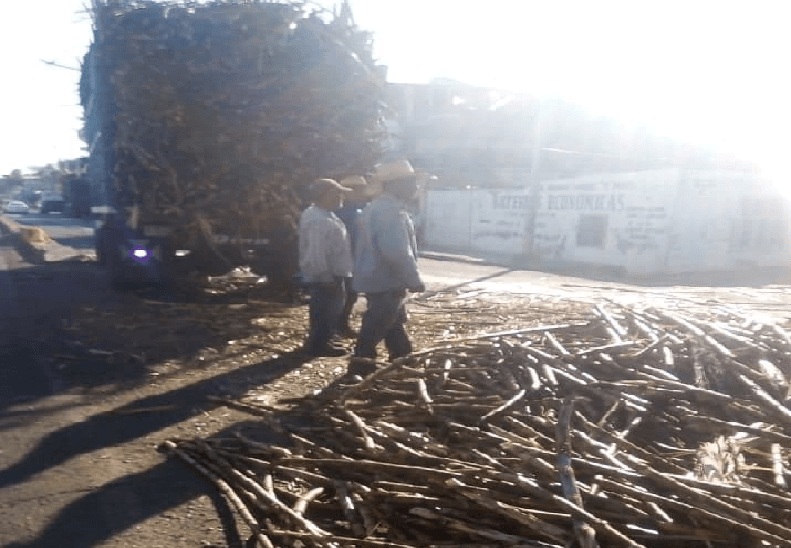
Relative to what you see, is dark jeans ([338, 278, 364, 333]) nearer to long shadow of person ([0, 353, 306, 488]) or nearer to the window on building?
long shadow of person ([0, 353, 306, 488])

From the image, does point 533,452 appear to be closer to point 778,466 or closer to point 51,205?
point 778,466

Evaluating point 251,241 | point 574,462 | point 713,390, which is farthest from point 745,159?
point 574,462

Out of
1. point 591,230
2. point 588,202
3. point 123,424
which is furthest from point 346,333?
point 588,202

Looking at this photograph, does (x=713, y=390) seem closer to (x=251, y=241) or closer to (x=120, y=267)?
(x=251, y=241)

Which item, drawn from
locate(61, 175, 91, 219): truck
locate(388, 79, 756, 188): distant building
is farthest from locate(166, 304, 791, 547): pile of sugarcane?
locate(388, 79, 756, 188): distant building

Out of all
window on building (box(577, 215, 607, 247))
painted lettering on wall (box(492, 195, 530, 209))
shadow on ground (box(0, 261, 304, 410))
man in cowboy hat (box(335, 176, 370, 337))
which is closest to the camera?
shadow on ground (box(0, 261, 304, 410))

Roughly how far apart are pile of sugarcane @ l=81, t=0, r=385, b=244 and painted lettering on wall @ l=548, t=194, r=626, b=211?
16.1 meters

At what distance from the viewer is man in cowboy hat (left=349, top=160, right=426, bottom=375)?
244 inches

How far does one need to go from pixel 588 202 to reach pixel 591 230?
890 mm

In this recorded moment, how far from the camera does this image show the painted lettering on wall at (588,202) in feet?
80.5

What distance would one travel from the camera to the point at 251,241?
10.2m

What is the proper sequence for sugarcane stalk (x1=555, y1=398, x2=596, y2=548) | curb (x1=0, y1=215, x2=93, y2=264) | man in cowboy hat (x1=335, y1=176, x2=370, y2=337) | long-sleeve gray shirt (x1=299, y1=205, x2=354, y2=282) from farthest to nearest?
1. curb (x1=0, y1=215, x2=93, y2=264)
2. man in cowboy hat (x1=335, y1=176, x2=370, y2=337)
3. long-sleeve gray shirt (x1=299, y1=205, x2=354, y2=282)
4. sugarcane stalk (x1=555, y1=398, x2=596, y2=548)

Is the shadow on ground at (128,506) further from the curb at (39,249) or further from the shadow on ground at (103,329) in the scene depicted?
the curb at (39,249)

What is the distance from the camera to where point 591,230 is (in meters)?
25.6
